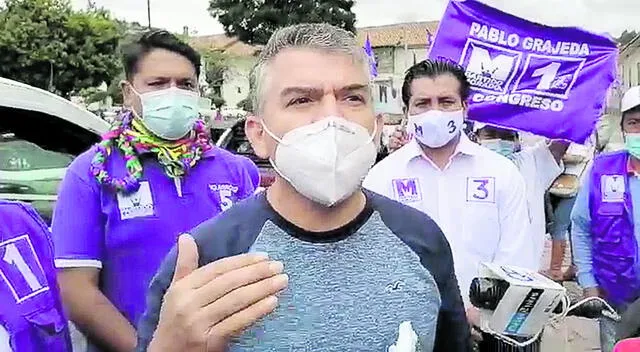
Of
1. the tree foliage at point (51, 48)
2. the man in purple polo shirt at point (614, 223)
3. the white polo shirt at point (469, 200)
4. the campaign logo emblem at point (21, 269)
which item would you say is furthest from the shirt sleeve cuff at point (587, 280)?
the tree foliage at point (51, 48)

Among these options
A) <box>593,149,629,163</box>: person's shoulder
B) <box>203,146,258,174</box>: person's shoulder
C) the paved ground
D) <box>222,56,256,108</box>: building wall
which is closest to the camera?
<box>203,146,258,174</box>: person's shoulder

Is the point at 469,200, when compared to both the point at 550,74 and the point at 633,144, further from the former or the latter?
the point at 550,74

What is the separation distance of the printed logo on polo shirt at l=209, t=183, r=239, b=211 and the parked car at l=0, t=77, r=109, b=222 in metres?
1.02

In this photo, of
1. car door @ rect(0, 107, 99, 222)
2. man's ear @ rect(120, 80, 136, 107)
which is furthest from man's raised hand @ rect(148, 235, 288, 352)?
car door @ rect(0, 107, 99, 222)

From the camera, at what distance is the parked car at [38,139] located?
3715 millimetres

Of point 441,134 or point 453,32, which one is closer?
point 441,134

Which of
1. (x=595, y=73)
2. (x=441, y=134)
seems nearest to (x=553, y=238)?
(x=595, y=73)

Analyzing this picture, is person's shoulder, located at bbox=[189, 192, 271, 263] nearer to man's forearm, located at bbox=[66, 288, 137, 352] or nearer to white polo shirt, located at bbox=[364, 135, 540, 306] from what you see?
man's forearm, located at bbox=[66, 288, 137, 352]

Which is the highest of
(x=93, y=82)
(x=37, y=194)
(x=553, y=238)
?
(x=37, y=194)

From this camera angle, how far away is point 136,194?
3.00 m

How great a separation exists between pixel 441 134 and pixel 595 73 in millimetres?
2300

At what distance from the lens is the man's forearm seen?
2.89 m

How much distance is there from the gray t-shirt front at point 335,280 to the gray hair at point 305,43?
0.89ft

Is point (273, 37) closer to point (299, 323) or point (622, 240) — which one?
point (299, 323)
